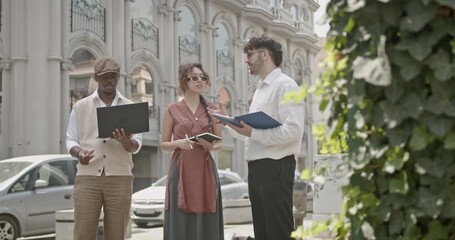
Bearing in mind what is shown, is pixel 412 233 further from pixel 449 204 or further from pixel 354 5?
pixel 354 5

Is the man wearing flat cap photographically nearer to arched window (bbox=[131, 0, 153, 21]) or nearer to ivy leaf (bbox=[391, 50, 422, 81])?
ivy leaf (bbox=[391, 50, 422, 81])

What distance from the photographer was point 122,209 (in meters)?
4.96

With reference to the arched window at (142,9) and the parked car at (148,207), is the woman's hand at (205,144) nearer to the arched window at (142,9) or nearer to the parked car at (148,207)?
the parked car at (148,207)

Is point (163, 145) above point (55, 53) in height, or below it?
below

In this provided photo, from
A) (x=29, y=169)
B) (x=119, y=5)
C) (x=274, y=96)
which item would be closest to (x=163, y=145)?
(x=274, y=96)

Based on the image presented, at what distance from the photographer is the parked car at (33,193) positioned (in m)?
11.1

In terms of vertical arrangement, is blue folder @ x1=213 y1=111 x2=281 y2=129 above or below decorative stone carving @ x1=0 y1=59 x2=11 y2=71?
below

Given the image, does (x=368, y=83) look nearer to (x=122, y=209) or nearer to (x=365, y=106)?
(x=365, y=106)

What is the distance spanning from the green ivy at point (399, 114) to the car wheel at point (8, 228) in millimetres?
10289

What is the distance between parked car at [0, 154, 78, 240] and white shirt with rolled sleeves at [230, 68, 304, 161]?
805 centimetres

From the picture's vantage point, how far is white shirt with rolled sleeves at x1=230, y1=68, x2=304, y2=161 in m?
4.18

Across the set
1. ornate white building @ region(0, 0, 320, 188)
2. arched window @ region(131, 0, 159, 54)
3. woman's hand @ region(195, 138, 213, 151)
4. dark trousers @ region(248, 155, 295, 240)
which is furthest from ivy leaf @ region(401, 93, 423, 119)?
arched window @ region(131, 0, 159, 54)

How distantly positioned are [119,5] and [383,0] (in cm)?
2197

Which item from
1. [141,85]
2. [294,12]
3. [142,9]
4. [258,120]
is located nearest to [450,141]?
[258,120]
